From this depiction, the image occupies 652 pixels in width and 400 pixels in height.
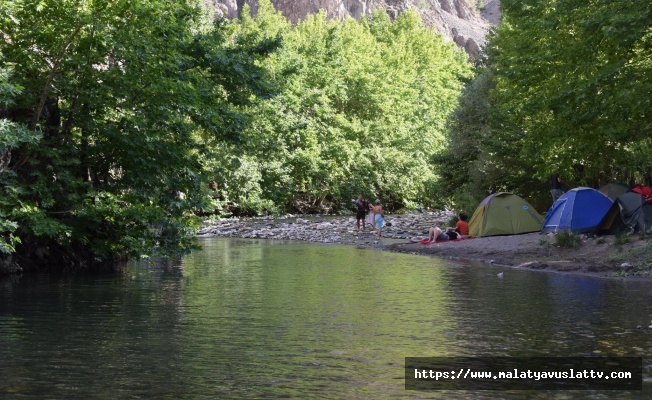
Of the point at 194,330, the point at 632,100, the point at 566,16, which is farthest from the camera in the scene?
the point at 566,16

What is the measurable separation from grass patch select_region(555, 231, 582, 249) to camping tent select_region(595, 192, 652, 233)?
1179 mm

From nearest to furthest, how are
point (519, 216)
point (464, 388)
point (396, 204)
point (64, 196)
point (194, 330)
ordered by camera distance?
point (464, 388) < point (194, 330) < point (64, 196) < point (519, 216) < point (396, 204)

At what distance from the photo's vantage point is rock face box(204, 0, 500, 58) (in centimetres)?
12975

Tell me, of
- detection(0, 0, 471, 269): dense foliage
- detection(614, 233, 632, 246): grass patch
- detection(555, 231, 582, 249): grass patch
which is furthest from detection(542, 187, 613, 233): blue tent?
detection(0, 0, 471, 269): dense foliage

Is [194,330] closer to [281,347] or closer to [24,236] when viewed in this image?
[281,347]

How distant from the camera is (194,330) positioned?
497 inches

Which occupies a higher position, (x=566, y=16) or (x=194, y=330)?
(x=566, y=16)

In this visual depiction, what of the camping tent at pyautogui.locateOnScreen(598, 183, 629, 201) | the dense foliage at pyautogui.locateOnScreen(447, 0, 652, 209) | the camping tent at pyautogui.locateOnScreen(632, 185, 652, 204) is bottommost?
the camping tent at pyautogui.locateOnScreen(632, 185, 652, 204)

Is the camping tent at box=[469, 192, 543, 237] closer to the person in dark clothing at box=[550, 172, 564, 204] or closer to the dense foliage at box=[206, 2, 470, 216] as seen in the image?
the person in dark clothing at box=[550, 172, 564, 204]

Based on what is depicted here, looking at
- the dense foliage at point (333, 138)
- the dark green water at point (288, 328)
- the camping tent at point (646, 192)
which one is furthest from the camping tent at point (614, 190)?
the dense foliage at point (333, 138)

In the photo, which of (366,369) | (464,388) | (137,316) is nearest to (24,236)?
(137,316)

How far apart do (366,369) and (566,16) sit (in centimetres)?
1900

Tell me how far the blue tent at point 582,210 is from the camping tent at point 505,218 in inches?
119

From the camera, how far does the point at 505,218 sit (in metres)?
31.4
